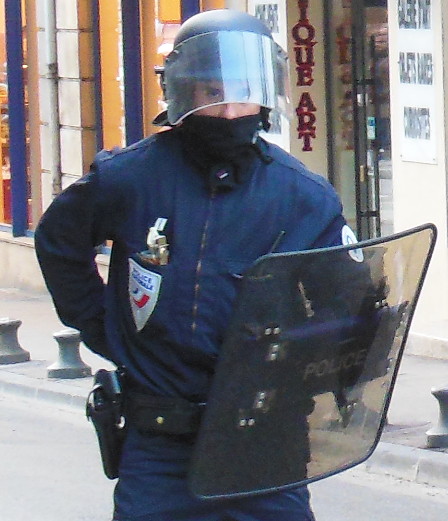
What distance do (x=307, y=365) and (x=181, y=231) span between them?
41cm

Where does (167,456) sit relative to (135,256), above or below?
below

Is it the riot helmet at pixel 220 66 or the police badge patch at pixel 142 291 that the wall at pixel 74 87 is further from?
the police badge patch at pixel 142 291

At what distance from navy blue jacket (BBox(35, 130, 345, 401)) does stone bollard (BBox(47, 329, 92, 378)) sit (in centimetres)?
628

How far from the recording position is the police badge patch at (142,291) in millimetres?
3135

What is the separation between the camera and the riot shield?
293 centimetres

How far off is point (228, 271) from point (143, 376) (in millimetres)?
308

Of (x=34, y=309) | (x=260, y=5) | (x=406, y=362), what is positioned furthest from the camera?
(x=34, y=309)

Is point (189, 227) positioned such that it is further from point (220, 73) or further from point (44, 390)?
point (44, 390)

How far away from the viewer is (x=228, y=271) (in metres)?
3.12

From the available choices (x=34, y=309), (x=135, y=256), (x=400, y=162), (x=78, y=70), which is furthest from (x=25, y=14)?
(x=135, y=256)

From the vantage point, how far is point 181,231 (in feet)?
10.3

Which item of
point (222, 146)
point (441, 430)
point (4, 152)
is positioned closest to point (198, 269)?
point (222, 146)

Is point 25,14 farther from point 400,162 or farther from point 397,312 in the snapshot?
point 397,312

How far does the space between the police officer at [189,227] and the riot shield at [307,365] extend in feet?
0.44
